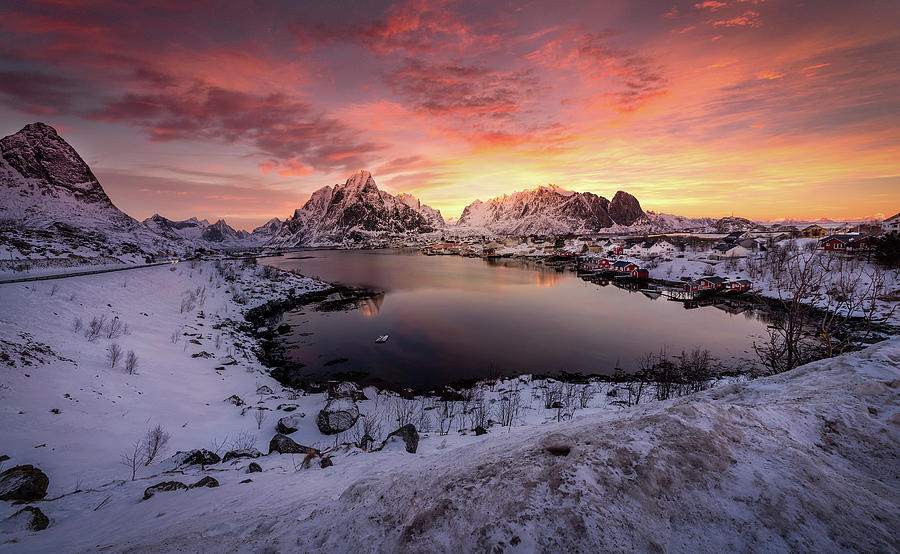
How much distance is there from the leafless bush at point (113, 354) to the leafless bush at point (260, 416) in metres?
6.59

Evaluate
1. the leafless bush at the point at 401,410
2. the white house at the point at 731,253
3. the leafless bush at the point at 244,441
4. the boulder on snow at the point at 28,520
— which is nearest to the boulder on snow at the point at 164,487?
the boulder on snow at the point at 28,520

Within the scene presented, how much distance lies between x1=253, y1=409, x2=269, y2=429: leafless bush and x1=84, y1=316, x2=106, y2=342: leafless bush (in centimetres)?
926

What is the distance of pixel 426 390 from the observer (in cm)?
1745

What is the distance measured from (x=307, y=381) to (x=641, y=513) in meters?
19.0

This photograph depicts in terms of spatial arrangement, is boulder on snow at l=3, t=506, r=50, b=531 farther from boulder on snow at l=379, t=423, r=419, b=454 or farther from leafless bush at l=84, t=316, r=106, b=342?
leafless bush at l=84, t=316, r=106, b=342

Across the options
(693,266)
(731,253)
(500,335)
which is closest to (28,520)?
(500,335)

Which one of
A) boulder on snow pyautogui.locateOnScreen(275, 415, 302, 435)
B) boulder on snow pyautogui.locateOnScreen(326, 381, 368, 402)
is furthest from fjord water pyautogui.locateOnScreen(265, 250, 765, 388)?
boulder on snow pyautogui.locateOnScreen(275, 415, 302, 435)

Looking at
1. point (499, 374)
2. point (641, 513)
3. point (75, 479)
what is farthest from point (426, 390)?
point (641, 513)

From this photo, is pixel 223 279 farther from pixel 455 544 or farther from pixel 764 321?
pixel 764 321

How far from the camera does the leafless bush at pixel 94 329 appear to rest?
1431 centimetres

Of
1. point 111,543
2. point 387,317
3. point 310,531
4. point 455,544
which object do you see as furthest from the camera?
point 387,317

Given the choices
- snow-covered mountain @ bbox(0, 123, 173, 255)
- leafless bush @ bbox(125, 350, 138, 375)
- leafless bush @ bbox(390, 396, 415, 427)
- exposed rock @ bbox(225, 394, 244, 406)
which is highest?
snow-covered mountain @ bbox(0, 123, 173, 255)

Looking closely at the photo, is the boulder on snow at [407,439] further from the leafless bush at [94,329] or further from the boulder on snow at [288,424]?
the leafless bush at [94,329]

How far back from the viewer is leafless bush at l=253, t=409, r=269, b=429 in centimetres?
1112
